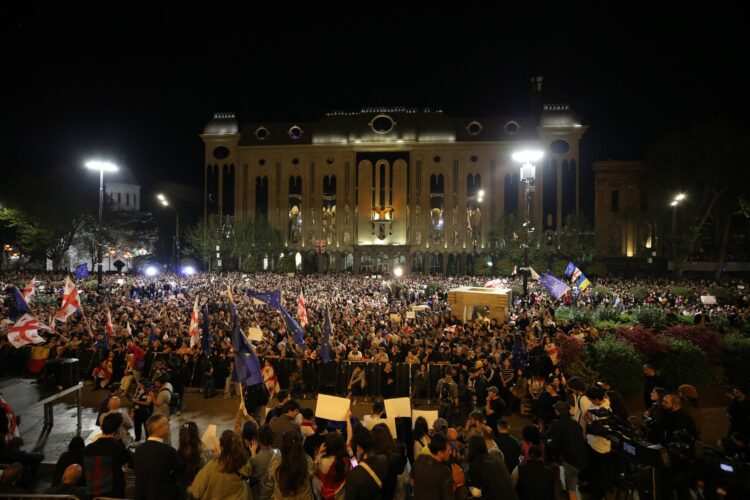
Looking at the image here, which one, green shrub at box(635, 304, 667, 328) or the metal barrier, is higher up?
green shrub at box(635, 304, 667, 328)

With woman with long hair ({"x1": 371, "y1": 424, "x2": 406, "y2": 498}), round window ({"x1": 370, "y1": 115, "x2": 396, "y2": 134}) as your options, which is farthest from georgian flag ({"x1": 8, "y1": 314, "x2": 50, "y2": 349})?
round window ({"x1": 370, "y1": 115, "x2": 396, "y2": 134})

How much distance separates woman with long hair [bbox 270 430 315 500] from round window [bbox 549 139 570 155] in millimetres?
57420

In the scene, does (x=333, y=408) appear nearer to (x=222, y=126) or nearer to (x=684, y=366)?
(x=684, y=366)

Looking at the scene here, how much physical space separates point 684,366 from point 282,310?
996cm

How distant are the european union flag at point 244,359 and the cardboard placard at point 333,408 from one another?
205 cm

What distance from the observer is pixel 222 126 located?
196 ft

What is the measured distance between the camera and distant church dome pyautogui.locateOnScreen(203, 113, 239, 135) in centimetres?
5957

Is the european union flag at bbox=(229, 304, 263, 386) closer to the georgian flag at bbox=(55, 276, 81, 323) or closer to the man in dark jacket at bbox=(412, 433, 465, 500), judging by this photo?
the man in dark jacket at bbox=(412, 433, 465, 500)

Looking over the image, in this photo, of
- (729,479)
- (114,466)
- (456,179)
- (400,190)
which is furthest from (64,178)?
(729,479)

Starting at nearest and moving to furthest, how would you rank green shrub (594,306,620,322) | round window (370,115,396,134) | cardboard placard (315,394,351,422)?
cardboard placard (315,394,351,422), green shrub (594,306,620,322), round window (370,115,396,134)

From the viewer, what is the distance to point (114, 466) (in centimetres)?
470

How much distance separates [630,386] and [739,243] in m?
51.4

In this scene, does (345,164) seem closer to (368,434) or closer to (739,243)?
(739,243)

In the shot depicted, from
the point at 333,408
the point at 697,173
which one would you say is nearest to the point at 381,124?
the point at 697,173
